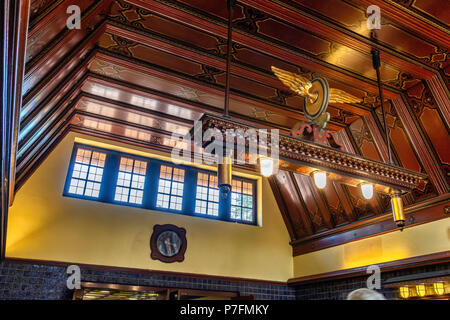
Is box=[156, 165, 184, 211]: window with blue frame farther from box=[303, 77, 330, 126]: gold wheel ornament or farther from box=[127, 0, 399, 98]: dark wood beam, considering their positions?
box=[303, 77, 330, 126]: gold wheel ornament

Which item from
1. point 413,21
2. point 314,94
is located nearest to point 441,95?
point 413,21

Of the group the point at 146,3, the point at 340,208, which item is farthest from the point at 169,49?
the point at 340,208

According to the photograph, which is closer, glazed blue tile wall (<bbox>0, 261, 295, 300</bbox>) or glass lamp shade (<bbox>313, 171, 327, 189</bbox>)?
glass lamp shade (<bbox>313, 171, 327, 189</bbox>)

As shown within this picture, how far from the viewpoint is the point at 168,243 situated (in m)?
7.75

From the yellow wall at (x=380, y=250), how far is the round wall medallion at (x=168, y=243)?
3096mm

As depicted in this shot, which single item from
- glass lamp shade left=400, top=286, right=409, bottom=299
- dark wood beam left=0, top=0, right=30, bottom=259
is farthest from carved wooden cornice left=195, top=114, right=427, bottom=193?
glass lamp shade left=400, top=286, right=409, bottom=299

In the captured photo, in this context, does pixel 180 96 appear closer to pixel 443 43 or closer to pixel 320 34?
pixel 320 34

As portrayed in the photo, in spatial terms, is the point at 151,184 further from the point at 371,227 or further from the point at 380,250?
the point at 380,250

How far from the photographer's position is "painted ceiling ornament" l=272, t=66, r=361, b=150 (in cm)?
372

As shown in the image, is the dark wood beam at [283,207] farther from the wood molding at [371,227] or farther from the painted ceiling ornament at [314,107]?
the painted ceiling ornament at [314,107]

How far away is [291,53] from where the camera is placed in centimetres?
507

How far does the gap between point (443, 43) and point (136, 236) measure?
645cm

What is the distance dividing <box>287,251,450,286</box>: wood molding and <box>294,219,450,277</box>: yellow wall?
0.20m

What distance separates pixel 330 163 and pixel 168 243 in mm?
5089
